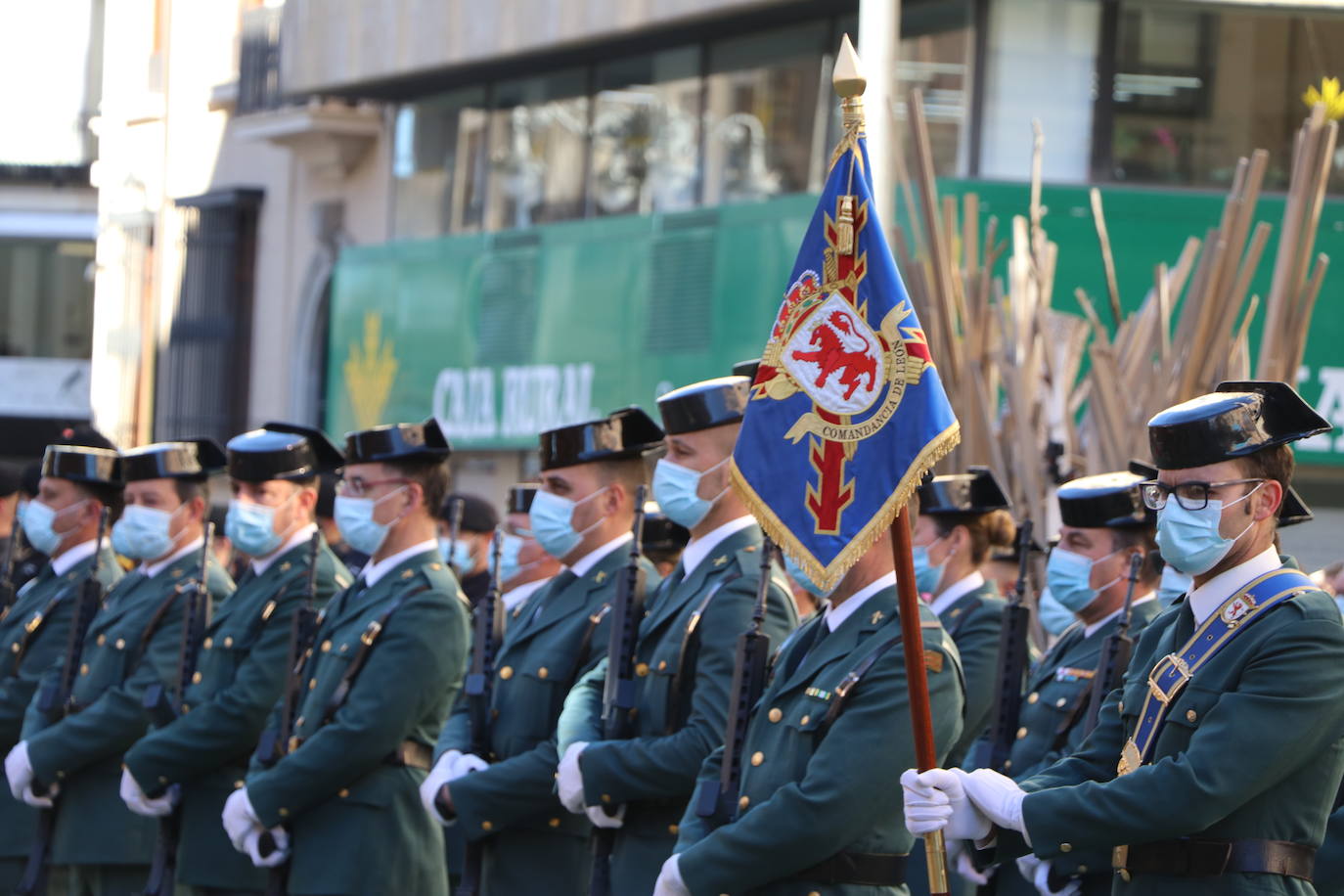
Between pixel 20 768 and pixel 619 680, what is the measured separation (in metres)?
2.84

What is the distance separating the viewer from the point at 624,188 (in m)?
18.6

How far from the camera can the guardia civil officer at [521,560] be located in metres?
8.72

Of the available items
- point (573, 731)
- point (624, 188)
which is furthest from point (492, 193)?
point (573, 731)

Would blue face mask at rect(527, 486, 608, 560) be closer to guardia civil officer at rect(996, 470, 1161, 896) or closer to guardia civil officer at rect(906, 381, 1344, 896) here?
guardia civil officer at rect(996, 470, 1161, 896)

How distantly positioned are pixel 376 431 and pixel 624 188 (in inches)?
457

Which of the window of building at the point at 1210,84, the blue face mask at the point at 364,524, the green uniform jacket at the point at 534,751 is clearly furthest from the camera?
the window of building at the point at 1210,84

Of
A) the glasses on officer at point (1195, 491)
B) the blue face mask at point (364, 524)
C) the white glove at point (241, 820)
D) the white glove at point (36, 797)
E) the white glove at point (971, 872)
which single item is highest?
the glasses on officer at point (1195, 491)

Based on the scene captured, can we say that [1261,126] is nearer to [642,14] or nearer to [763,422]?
[642,14]

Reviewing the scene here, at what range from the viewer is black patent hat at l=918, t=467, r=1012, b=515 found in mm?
7363

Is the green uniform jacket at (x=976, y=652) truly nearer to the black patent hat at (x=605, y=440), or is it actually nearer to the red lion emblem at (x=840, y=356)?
the black patent hat at (x=605, y=440)

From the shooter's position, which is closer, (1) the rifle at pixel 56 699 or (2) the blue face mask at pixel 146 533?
(1) the rifle at pixel 56 699

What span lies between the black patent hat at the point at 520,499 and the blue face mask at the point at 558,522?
2.04 m

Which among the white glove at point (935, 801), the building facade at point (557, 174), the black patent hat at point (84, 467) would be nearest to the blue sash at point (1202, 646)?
the white glove at point (935, 801)

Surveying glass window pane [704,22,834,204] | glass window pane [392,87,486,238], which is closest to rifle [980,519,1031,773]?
glass window pane [704,22,834,204]
